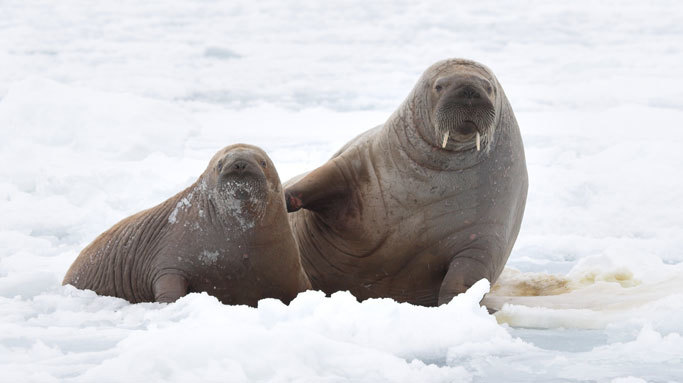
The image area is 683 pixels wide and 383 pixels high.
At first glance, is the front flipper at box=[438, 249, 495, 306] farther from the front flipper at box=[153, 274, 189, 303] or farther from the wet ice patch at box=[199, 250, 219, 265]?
the front flipper at box=[153, 274, 189, 303]

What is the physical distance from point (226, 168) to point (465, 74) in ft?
5.26

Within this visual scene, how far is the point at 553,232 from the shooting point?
9.45 m

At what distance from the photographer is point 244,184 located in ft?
18.2

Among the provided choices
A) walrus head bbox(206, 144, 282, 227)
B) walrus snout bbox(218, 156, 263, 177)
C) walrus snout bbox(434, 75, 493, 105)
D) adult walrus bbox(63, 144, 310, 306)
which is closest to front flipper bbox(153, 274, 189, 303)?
adult walrus bbox(63, 144, 310, 306)

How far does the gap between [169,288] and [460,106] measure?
6.77ft

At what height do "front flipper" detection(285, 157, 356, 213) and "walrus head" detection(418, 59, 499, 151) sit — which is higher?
"walrus head" detection(418, 59, 499, 151)

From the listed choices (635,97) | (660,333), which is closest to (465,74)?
(660,333)

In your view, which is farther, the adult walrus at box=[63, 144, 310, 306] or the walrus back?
the walrus back

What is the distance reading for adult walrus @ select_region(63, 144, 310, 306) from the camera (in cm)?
558

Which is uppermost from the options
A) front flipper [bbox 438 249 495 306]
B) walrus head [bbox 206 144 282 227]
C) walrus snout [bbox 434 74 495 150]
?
→ walrus snout [bbox 434 74 495 150]

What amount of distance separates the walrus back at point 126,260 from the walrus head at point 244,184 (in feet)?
A: 1.71

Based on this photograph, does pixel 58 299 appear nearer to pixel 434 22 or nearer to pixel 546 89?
pixel 546 89

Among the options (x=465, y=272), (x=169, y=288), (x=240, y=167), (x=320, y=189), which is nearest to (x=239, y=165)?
(x=240, y=167)

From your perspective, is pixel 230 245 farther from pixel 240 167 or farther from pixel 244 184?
pixel 240 167
